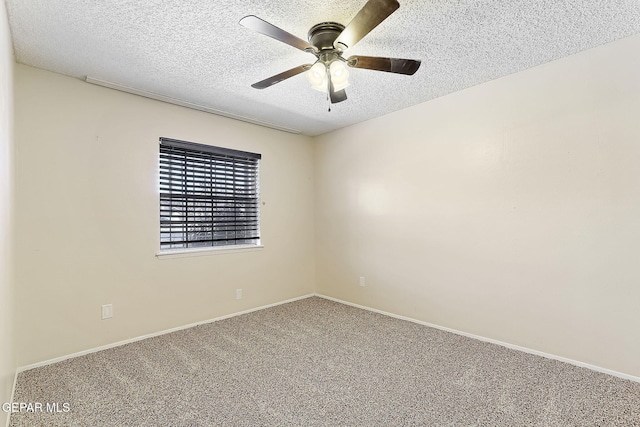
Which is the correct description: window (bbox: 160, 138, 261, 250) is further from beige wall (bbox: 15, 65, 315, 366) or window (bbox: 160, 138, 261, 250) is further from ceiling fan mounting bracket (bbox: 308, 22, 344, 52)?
ceiling fan mounting bracket (bbox: 308, 22, 344, 52)

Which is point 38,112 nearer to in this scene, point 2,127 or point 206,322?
point 2,127

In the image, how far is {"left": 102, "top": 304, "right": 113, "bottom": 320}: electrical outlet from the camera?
2711 millimetres

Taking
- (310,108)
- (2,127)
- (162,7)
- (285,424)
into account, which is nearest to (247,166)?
(310,108)

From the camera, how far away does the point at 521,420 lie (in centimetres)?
174

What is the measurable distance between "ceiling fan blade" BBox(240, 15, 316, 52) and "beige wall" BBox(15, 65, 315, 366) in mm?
1900

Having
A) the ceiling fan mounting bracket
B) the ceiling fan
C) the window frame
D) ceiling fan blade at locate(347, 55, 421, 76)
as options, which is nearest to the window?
the window frame

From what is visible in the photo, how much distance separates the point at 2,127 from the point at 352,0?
6.16 ft

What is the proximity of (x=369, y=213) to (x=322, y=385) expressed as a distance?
83.8 inches

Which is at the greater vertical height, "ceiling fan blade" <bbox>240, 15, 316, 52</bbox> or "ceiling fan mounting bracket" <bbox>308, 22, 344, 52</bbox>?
"ceiling fan mounting bracket" <bbox>308, 22, 344, 52</bbox>

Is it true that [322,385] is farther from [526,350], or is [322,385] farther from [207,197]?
[207,197]

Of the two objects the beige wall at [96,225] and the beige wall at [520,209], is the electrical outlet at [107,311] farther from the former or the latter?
the beige wall at [520,209]

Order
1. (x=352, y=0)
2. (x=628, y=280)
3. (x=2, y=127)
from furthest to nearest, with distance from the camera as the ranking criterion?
(x=628, y=280) < (x=352, y=0) < (x=2, y=127)

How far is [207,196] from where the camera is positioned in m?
3.49

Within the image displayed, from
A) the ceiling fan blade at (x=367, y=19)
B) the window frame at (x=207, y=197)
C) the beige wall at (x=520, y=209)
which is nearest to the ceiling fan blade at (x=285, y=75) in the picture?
the ceiling fan blade at (x=367, y=19)
